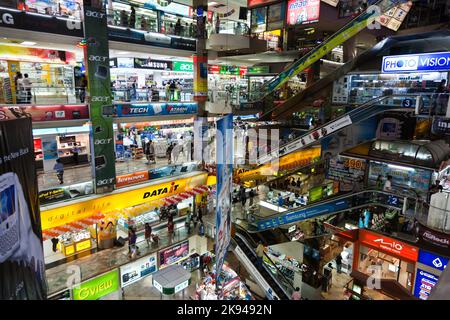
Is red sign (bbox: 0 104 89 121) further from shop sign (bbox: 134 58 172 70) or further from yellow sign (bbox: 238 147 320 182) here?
yellow sign (bbox: 238 147 320 182)

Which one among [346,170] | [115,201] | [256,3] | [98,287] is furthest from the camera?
[256,3]

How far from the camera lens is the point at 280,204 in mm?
15953

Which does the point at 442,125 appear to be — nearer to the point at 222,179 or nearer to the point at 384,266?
the point at 222,179

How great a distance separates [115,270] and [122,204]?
260 cm

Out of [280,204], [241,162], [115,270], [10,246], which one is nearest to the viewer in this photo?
[10,246]

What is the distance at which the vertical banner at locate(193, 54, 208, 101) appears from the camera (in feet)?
47.7

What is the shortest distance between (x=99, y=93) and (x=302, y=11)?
11.1 metres

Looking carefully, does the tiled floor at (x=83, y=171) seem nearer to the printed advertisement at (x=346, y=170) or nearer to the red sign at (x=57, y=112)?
the red sign at (x=57, y=112)

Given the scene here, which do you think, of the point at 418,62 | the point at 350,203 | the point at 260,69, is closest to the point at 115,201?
the point at 350,203

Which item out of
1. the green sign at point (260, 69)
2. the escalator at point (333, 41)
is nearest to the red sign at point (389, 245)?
the escalator at point (333, 41)

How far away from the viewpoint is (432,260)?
928cm

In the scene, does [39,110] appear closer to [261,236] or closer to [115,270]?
[115,270]

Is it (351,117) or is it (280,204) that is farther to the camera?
(280,204)
